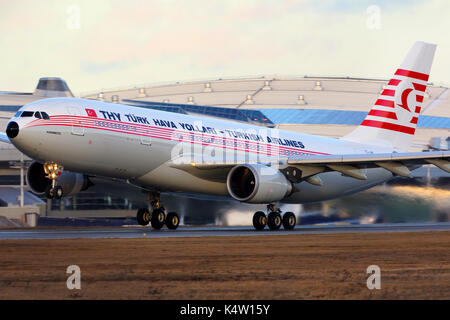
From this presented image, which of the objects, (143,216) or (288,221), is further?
→ (288,221)

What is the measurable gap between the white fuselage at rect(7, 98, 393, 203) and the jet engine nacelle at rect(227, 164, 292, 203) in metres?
1.69

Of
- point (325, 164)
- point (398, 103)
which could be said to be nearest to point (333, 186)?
point (325, 164)

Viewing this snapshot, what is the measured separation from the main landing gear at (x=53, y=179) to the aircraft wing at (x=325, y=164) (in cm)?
511

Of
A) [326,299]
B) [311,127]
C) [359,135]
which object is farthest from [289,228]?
[311,127]

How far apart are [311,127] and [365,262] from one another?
7243 centimetres

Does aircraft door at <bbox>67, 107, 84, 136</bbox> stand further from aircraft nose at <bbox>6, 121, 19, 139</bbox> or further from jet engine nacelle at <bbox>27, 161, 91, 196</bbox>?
jet engine nacelle at <bbox>27, 161, 91, 196</bbox>

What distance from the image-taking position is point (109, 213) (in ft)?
168

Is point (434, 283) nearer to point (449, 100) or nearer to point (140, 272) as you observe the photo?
point (140, 272)

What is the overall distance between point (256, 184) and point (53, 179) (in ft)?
26.4

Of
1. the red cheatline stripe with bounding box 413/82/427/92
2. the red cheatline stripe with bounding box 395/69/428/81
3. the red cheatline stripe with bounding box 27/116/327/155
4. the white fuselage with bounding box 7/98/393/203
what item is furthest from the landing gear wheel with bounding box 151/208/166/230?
the red cheatline stripe with bounding box 413/82/427/92

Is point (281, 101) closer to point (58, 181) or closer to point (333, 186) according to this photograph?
point (333, 186)

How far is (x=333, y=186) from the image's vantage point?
38406mm

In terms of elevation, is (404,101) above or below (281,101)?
below

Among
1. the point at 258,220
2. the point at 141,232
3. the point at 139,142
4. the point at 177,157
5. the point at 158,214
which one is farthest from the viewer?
the point at 158,214
